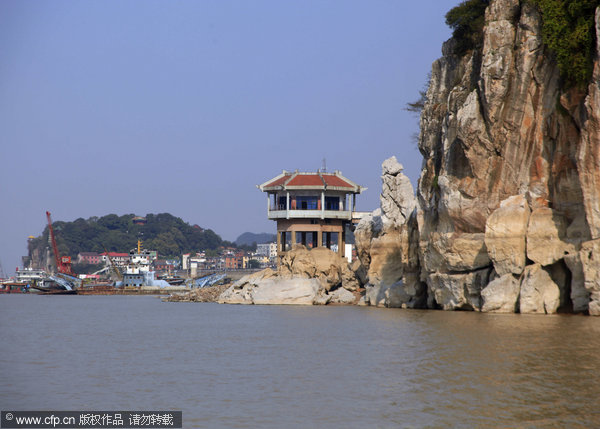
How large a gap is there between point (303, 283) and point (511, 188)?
22.1 metres

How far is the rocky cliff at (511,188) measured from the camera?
31938 millimetres

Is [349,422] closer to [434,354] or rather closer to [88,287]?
[434,354]

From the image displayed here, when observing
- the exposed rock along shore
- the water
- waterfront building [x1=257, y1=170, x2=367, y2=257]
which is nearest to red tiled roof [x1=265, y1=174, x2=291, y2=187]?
waterfront building [x1=257, y1=170, x2=367, y2=257]

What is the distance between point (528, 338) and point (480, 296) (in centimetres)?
1199

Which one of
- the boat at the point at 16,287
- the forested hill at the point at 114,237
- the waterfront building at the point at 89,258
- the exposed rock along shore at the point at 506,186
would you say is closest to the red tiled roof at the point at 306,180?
the exposed rock along shore at the point at 506,186

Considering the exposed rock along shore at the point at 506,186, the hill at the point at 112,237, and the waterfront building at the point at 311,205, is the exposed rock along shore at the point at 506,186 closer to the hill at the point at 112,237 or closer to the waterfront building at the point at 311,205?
the waterfront building at the point at 311,205

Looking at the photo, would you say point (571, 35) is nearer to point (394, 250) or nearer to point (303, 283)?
point (394, 250)

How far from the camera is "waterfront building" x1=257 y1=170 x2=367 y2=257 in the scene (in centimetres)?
6594

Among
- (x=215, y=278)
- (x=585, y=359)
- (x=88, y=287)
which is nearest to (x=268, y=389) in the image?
(x=585, y=359)

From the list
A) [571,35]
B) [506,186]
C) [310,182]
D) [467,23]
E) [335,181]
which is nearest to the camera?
[571,35]

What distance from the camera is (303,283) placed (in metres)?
55.4

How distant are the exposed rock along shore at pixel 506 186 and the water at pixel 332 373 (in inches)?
99.6

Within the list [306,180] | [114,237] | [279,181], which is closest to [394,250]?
[306,180]

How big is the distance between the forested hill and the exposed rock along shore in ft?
462
